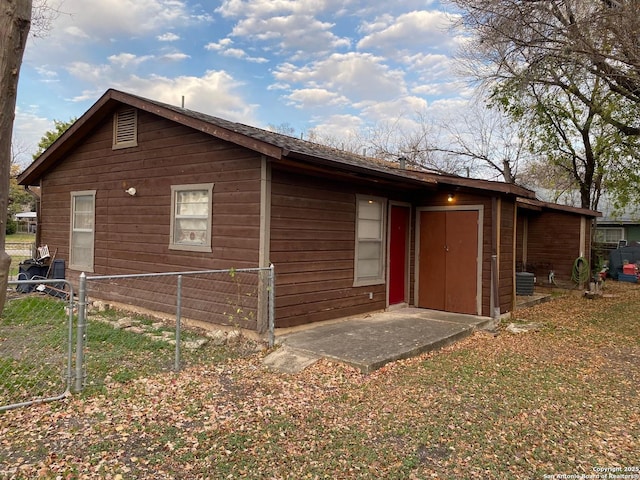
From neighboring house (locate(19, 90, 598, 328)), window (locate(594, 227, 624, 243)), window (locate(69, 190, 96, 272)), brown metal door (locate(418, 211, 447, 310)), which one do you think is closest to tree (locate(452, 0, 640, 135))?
neighboring house (locate(19, 90, 598, 328))

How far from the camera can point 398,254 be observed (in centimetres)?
838

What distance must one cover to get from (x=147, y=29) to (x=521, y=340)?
11.7m

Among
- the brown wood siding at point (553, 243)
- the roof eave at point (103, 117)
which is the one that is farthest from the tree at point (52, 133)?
the brown wood siding at point (553, 243)

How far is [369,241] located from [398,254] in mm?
1077

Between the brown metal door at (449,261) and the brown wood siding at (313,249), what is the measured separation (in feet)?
5.28

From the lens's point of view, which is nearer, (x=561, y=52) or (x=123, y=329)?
(x=123, y=329)

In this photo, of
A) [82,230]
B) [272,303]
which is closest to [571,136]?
[272,303]

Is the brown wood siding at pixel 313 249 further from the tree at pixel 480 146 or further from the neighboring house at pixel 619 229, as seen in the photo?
the neighboring house at pixel 619 229

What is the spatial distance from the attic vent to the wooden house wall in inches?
5.5

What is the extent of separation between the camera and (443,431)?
3.34 meters

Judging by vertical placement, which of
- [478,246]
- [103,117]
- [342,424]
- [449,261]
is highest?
[103,117]

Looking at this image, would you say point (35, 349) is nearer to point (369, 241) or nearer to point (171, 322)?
point (171, 322)

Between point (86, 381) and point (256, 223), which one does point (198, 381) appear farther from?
point (256, 223)

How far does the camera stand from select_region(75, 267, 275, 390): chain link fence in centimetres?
465
